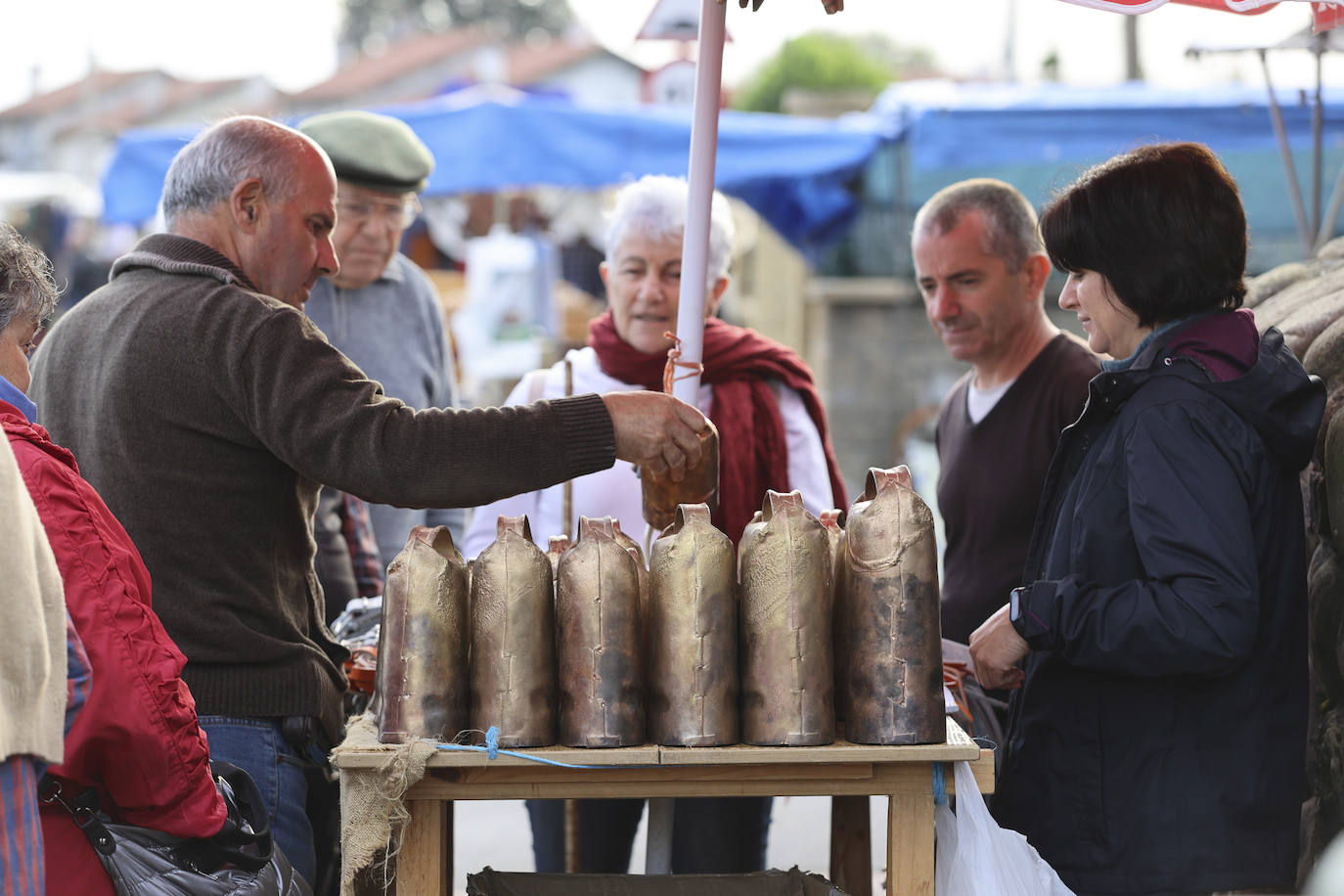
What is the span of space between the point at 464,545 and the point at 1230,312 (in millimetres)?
1742

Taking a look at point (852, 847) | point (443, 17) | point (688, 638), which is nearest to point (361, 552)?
point (852, 847)

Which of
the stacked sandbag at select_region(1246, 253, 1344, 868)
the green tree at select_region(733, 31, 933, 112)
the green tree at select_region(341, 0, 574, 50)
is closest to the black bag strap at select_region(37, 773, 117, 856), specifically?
the stacked sandbag at select_region(1246, 253, 1344, 868)

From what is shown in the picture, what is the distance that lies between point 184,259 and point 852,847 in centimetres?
179

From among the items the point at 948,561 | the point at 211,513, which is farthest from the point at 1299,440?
the point at 211,513

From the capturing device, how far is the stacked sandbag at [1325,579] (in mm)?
2689

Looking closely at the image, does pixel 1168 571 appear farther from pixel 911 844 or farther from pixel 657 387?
pixel 657 387

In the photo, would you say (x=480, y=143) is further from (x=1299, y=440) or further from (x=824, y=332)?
(x=1299, y=440)

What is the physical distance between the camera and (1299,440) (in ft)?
7.10

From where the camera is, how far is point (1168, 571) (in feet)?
6.77

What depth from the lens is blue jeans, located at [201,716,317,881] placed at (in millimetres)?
2248

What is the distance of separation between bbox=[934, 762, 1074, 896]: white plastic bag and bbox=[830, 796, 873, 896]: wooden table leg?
2.55 feet

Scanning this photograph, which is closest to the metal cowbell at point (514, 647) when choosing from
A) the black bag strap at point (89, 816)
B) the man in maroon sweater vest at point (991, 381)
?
the black bag strap at point (89, 816)

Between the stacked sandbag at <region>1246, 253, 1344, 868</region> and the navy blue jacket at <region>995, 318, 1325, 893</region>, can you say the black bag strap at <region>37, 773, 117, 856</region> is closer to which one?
the navy blue jacket at <region>995, 318, 1325, 893</region>

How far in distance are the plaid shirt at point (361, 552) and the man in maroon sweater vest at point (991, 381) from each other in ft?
4.47
